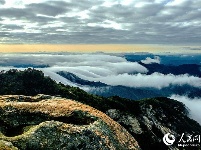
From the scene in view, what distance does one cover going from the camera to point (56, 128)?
97.8ft

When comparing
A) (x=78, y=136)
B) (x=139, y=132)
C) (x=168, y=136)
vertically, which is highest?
(x=78, y=136)

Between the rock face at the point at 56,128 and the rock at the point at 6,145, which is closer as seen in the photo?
the rock at the point at 6,145

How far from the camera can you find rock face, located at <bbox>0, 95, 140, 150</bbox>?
2795 centimetres

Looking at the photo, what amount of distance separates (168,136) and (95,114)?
69.4 ft

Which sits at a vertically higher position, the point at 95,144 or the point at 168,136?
the point at 95,144

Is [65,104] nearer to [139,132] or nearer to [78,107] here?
[78,107]

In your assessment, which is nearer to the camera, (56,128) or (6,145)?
(6,145)

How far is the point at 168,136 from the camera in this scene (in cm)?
5212

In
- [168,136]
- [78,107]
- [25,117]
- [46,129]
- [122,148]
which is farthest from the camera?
[168,136]

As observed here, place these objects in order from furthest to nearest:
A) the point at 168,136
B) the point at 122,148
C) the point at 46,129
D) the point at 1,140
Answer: the point at 168,136, the point at 122,148, the point at 46,129, the point at 1,140

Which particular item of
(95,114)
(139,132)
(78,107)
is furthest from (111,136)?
(139,132)

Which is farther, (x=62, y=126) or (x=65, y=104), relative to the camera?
(x=65, y=104)

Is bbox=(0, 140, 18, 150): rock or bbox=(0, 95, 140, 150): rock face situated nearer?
bbox=(0, 140, 18, 150): rock

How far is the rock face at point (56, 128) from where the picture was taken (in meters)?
28.0
